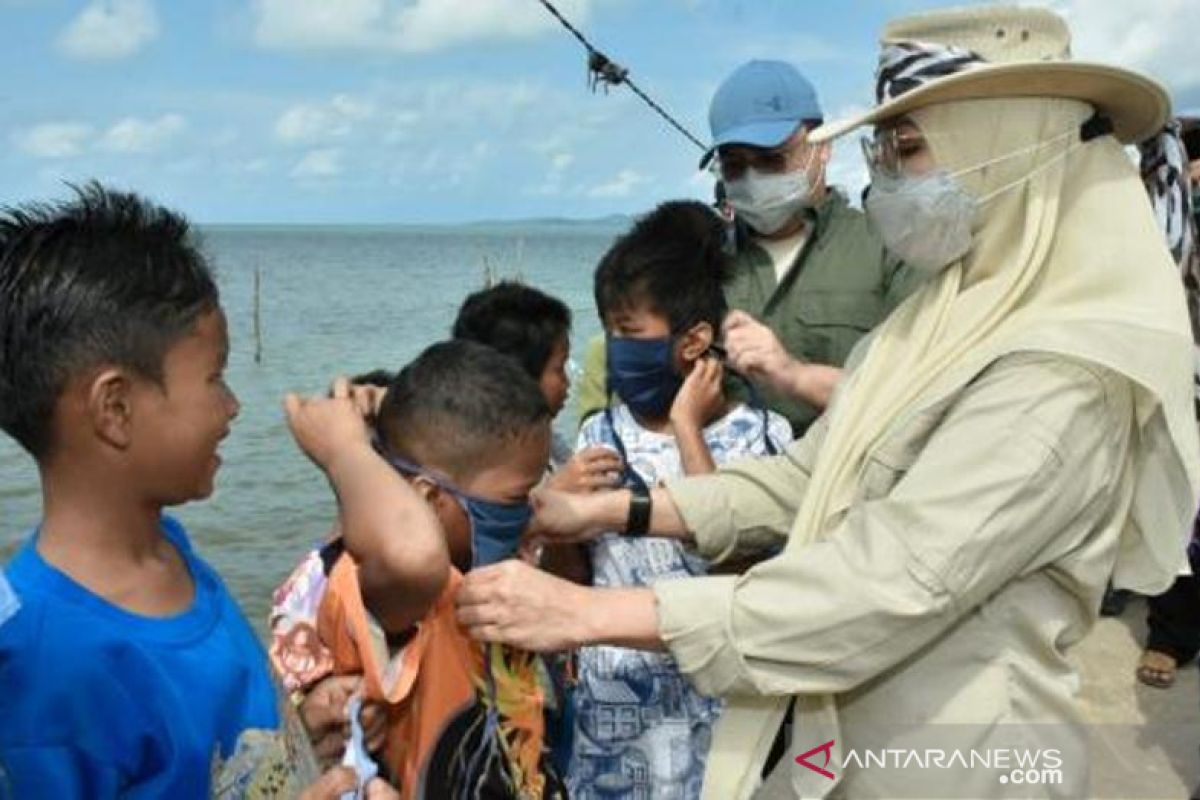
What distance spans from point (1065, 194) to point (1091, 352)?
14.7 inches

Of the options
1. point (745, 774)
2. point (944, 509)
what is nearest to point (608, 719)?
point (745, 774)

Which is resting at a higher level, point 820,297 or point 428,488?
point 820,297

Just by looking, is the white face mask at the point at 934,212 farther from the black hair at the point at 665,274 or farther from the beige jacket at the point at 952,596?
the black hair at the point at 665,274

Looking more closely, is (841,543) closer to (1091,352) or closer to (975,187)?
(1091,352)

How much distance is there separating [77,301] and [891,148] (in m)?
1.37

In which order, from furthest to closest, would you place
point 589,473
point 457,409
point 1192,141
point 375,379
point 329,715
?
point 1192,141 → point 589,473 → point 375,379 → point 457,409 → point 329,715

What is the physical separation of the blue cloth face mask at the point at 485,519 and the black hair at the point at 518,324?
1.10 metres

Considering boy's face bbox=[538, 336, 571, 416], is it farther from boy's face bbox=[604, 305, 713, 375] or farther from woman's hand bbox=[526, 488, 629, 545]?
woman's hand bbox=[526, 488, 629, 545]

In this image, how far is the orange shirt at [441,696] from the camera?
1.78 meters

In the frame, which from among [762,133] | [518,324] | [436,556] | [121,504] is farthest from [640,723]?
[762,133]

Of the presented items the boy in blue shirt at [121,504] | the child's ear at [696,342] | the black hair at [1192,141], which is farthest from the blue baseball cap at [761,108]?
the black hair at [1192,141]

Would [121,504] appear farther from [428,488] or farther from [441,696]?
[441,696]

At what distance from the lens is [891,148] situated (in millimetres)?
2090

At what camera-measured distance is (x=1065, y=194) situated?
1.97m
